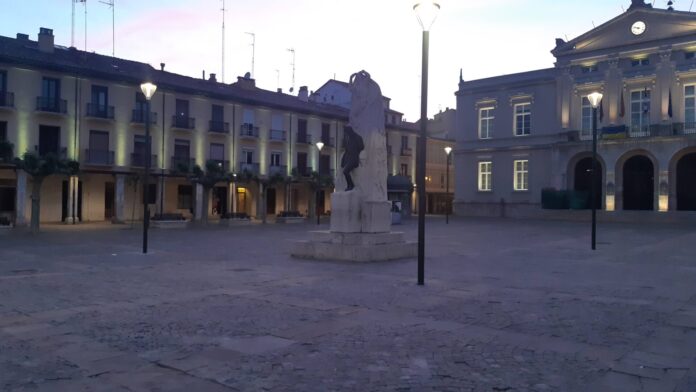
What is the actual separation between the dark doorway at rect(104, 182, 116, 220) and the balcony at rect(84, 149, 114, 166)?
102 inches

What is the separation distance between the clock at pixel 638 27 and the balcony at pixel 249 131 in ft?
99.2

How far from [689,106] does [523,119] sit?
12.6 m

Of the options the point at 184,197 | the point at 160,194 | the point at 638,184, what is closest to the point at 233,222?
the point at 160,194

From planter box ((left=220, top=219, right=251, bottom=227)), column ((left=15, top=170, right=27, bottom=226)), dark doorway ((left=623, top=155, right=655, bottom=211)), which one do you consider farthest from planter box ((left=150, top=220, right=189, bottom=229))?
dark doorway ((left=623, top=155, right=655, bottom=211))

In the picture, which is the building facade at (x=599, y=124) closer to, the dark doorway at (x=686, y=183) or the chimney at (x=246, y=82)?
the dark doorway at (x=686, y=183)

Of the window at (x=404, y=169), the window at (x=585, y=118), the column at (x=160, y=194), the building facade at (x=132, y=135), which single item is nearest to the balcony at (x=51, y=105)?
the building facade at (x=132, y=135)

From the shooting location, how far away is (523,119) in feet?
161

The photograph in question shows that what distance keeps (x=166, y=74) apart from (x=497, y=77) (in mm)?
28650

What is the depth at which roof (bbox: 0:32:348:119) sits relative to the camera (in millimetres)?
34594

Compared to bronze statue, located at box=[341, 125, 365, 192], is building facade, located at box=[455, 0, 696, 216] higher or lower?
higher

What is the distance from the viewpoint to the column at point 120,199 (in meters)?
36.5

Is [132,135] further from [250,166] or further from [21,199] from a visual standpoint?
[250,166]

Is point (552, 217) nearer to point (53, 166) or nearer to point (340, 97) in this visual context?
point (340, 97)

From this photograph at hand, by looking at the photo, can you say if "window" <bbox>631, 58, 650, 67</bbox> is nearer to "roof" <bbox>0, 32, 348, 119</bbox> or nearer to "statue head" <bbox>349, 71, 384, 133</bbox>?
"roof" <bbox>0, 32, 348, 119</bbox>
